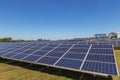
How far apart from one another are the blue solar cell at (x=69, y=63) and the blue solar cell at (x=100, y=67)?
25.5 inches

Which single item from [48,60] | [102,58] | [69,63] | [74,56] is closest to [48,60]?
[48,60]

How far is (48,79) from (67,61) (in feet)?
7.56

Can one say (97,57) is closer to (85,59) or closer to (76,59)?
(85,59)

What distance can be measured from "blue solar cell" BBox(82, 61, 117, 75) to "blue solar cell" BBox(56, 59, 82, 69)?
0.65 metres

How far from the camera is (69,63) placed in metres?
11.0

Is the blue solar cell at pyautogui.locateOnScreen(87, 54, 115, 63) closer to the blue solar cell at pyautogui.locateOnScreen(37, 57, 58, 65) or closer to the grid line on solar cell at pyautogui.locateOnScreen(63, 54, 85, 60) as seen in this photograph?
the grid line on solar cell at pyautogui.locateOnScreen(63, 54, 85, 60)

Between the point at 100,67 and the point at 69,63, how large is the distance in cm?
271

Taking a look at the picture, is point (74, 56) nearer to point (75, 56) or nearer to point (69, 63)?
point (75, 56)

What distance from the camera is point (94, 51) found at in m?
12.8

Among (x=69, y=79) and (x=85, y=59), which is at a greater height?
(x=85, y=59)

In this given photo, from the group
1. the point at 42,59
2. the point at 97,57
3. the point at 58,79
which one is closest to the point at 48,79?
the point at 58,79

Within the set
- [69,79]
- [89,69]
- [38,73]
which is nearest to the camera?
[89,69]

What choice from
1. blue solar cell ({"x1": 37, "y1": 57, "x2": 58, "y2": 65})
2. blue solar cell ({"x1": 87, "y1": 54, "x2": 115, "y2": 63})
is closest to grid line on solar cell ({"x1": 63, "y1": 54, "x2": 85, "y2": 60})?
blue solar cell ({"x1": 87, "y1": 54, "x2": 115, "y2": 63})

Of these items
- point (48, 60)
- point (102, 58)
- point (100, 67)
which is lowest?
point (100, 67)
